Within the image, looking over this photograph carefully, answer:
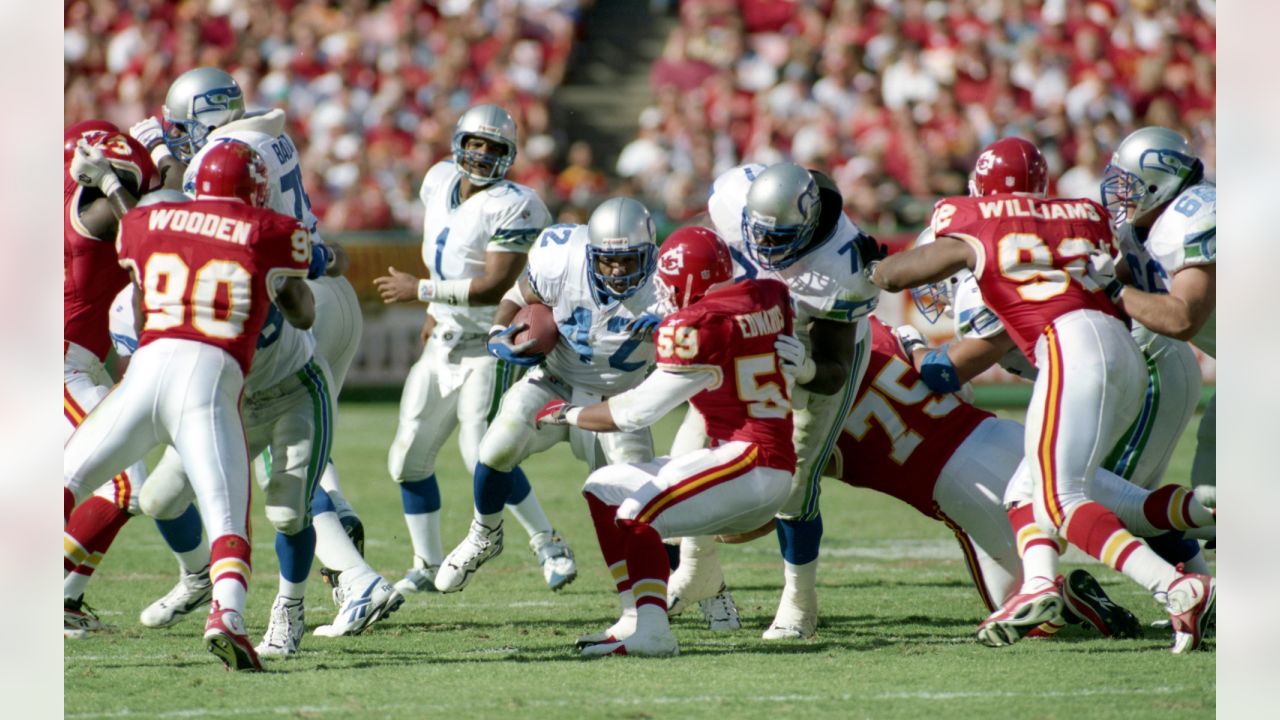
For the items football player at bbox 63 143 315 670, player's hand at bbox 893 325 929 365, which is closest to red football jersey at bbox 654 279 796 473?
player's hand at bbox 893 325 929 365

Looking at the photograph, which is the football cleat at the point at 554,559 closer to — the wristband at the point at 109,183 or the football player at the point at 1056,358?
the football player at the point at 1056,358

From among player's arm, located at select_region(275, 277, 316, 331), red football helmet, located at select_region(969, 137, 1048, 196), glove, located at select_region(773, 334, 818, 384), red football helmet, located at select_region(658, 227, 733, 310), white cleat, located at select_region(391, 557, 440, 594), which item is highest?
red football helmet, located at select_region(969, 137, 1048, 196)

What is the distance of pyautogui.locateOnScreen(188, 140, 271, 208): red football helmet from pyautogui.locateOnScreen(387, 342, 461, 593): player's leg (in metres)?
1.95

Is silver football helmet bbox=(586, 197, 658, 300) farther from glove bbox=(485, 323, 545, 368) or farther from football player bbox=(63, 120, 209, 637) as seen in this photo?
football player bbox=(63, 120, 209, 637)

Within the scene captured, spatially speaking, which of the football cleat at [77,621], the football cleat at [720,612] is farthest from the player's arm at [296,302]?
the football cleat at [720,612]

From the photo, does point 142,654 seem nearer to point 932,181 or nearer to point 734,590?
point 734,590

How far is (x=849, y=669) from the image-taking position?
5.03 m

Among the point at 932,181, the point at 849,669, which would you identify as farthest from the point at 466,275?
the point at 932,181

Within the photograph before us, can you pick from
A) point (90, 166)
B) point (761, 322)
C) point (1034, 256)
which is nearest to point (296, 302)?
point (90, 166)

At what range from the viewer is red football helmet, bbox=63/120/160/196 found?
5730 millimetres

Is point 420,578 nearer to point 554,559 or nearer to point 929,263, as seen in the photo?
point 554,559

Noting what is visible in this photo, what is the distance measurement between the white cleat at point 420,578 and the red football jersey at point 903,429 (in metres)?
1.91

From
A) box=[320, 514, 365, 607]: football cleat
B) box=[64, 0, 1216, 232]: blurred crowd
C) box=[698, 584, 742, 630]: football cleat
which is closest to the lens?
box=[698, 584, 742, 630]: football cleat

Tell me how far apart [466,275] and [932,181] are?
8.03m
